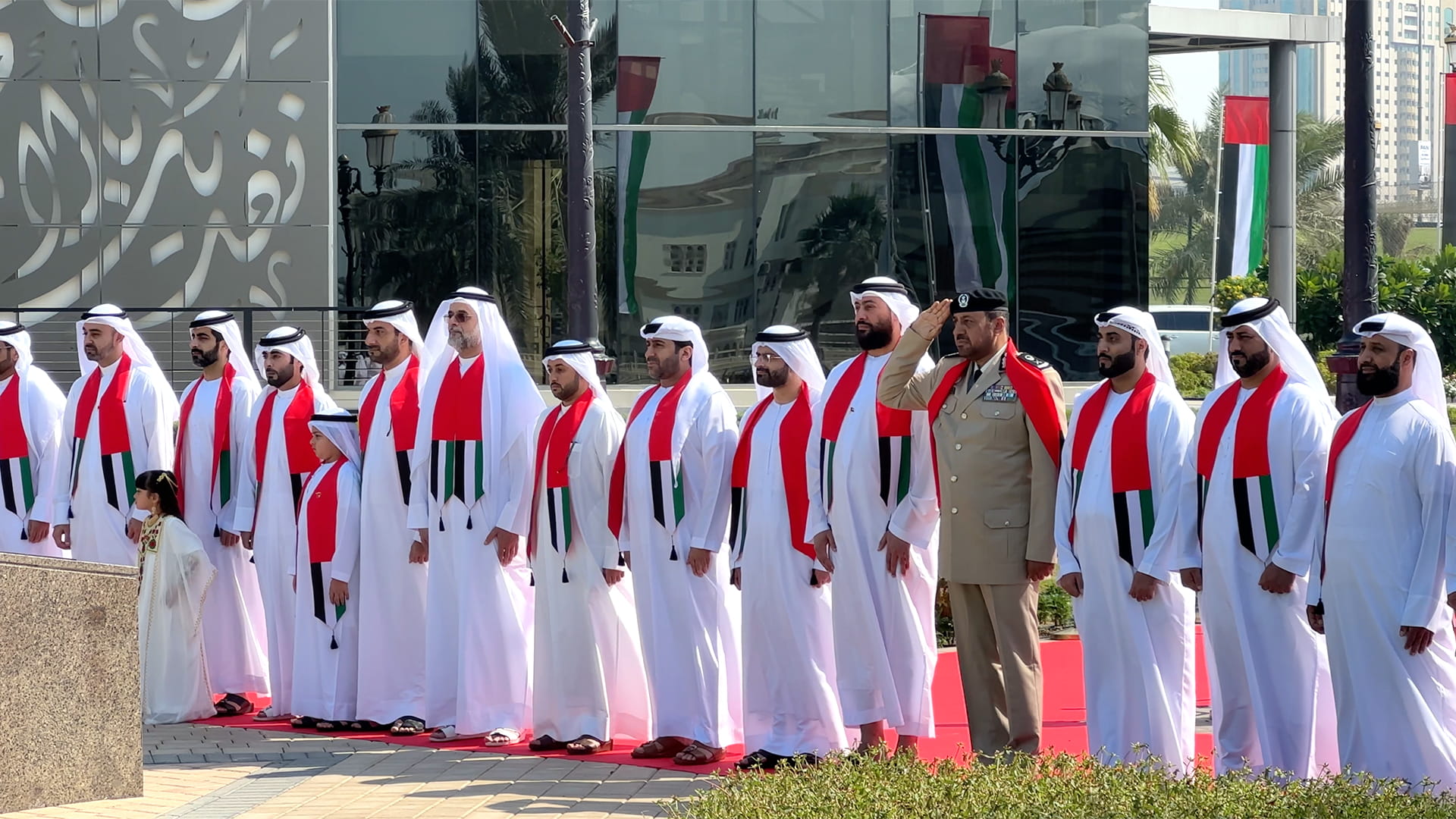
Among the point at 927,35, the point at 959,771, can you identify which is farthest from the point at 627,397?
the point at 959,771

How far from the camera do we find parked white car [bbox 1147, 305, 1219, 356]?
37.8 metres

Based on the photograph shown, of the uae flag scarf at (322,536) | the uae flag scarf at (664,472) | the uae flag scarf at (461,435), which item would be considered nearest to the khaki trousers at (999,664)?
the uae flag scarf at (664,472)

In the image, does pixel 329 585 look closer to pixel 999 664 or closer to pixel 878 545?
pixel 878 545

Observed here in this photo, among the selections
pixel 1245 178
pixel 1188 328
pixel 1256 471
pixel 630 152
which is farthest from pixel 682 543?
pixel 1188 328

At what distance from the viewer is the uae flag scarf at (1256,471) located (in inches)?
270

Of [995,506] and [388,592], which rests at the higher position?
[995,506]

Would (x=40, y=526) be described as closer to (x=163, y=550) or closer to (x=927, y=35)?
(x=163, y=550)

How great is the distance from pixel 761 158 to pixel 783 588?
13782 millimetres

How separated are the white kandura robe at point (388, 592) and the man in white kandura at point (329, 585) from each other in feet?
0.25

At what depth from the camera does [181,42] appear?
65.8 ft

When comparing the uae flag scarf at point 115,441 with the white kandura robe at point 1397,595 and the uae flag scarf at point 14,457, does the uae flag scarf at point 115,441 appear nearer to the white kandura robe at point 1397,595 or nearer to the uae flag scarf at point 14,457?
the uae flag scarf at point 14,457

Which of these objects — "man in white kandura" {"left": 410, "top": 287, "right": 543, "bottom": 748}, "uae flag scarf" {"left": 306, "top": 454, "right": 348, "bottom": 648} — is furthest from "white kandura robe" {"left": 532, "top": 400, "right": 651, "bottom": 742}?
"uae flag scarf" {"left": 306, "top": 454, "right": 348, "bottom": 648}

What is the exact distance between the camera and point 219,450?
33.6 feet

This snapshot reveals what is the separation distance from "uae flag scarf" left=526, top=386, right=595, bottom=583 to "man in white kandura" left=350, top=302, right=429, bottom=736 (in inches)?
27.6
